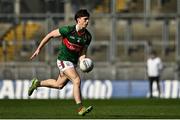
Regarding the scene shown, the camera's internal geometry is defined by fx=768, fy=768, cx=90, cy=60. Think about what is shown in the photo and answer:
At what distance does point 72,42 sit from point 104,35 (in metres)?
21.9

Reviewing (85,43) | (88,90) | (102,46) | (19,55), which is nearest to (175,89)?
(88,90)

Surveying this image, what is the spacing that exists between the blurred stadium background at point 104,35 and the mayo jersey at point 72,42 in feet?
57.0

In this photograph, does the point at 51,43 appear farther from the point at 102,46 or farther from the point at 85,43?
the point at 85,43

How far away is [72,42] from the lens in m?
15.8

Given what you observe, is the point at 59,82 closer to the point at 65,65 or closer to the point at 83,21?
the point at 65,65

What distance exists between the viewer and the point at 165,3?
37.9 m

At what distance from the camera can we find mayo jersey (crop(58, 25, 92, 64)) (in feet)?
51.8

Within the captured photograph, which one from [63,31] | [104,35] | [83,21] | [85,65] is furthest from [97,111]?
[104,35]

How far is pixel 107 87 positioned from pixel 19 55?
5.99 m

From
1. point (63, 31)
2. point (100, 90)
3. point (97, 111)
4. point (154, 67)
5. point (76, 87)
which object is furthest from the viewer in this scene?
point (100, 90)

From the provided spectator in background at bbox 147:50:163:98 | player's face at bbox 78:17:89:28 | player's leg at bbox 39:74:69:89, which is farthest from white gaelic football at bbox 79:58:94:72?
spectator in background at bbox 147:50:163:98

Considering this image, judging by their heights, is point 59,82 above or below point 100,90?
above

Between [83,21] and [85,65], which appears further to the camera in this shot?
[85,65]

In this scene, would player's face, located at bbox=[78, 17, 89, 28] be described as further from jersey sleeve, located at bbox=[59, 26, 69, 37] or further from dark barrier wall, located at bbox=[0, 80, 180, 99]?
dark barrier wall, located at bbox=[0, 80, 180, 99]
